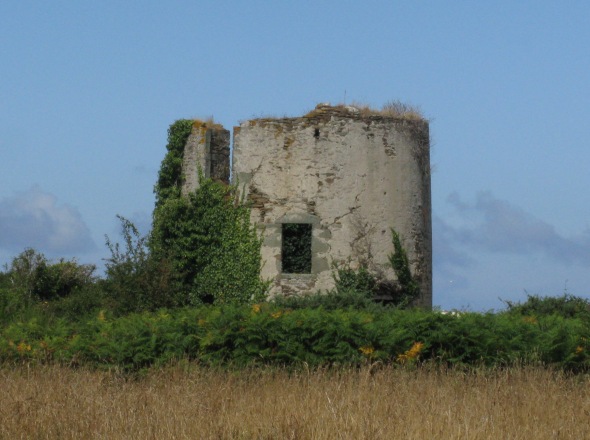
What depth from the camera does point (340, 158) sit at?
21891 millimetres

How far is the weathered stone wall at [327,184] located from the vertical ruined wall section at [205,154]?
0.80m

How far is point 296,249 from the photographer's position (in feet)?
74.0

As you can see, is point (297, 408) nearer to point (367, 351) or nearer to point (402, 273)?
point (367, 351)

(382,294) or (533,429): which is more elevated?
(382,294)

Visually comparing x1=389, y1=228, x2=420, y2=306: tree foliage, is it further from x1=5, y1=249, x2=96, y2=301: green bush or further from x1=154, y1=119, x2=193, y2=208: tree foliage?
x1=5, y1=249, x2=96, y2=301: green bush

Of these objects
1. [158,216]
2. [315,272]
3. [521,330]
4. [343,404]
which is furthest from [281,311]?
[158,216]

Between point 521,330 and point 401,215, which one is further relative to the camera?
point 401,215

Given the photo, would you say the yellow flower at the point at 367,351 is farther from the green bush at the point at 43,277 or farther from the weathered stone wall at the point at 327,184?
the green bush at the point at 43,277

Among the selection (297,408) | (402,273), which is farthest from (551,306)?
(297,408)

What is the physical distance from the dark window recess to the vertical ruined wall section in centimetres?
223

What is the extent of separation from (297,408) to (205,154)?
1505 cm

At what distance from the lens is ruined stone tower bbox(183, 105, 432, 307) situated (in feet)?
71.7

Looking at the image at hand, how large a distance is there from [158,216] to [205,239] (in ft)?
4.70

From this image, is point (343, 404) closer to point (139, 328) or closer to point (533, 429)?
point (533, 429)
